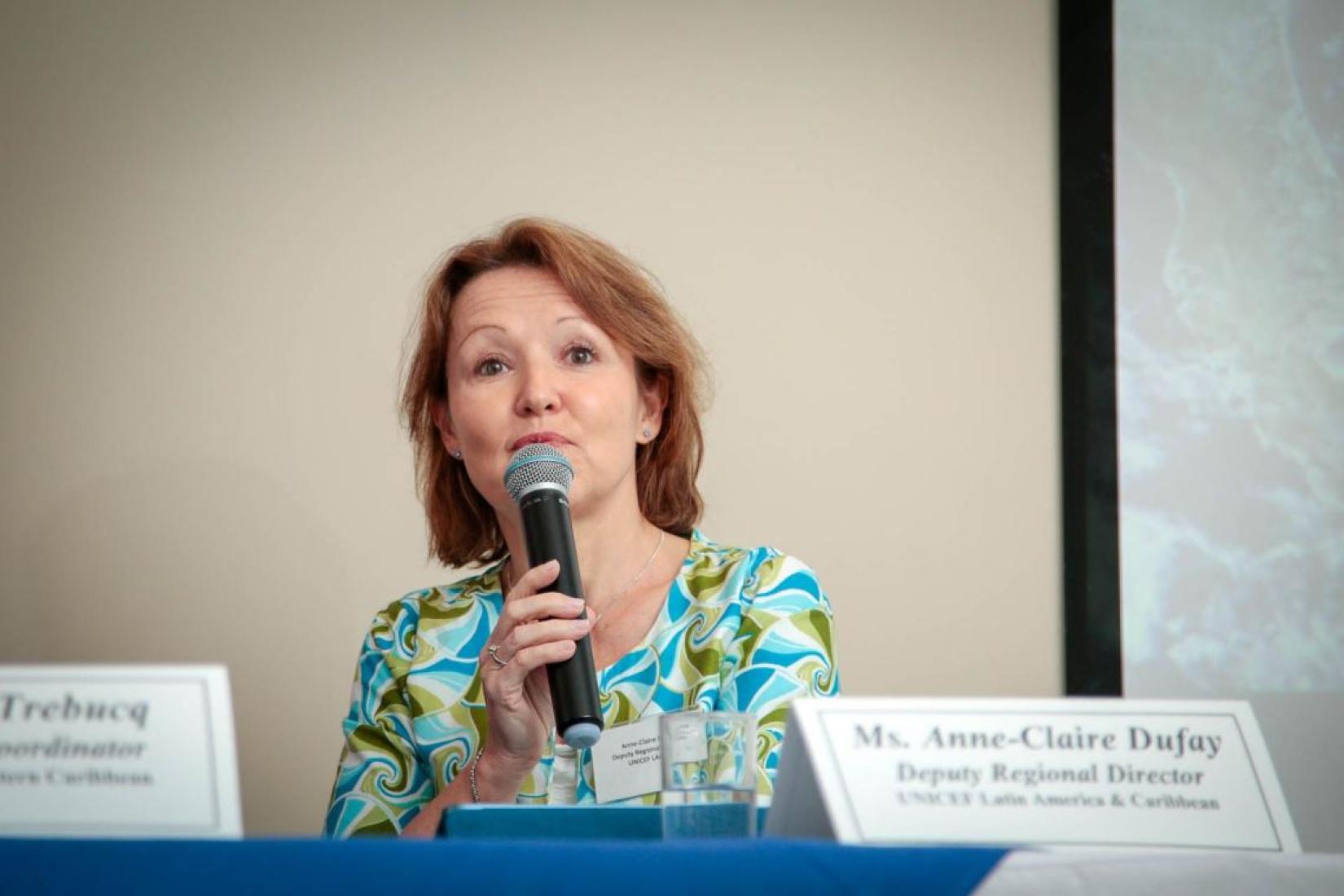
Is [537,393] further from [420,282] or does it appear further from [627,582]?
[420,282]

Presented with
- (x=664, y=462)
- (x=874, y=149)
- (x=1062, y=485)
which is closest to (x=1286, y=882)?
(x=664, y=462)

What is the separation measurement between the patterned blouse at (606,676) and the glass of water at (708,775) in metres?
0.61

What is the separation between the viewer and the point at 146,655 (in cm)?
271

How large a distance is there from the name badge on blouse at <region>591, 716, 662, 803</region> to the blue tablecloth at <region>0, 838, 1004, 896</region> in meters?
0.79

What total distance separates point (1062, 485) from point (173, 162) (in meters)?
1.84

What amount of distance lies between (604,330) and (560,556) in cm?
67

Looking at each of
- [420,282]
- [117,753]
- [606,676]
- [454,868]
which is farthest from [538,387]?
[454,868]

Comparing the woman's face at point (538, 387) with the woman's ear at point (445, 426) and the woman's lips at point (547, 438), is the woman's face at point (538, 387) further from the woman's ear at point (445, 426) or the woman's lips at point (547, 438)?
the woman's ear at point (445, 426)

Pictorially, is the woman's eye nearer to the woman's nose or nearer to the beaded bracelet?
the woman's nose

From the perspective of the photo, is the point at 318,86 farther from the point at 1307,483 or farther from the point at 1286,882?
the point at 1286,882

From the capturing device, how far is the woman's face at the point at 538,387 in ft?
6.63

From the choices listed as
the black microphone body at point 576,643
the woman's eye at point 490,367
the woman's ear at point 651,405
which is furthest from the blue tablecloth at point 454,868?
the woman's ear at point 651,405

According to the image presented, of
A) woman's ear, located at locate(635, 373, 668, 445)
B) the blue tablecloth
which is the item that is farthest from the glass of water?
woman's ear, located at locate(635, 373, 668, 445)

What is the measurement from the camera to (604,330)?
84.0 inches
